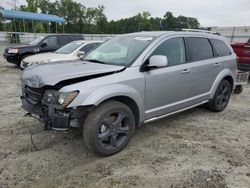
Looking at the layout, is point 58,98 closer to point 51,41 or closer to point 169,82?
→ point 169,82

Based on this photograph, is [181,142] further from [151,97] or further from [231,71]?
[231,71]

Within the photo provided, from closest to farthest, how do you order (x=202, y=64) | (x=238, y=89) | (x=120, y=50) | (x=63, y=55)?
(x=120, y=50) → (x=202, y=64) → (x=238, y=89) → (x=63, y=55)

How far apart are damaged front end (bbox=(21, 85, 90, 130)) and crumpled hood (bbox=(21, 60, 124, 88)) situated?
0.13 m

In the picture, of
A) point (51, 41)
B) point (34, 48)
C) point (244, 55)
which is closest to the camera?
point (244, 55)

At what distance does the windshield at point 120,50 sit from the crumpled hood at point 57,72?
0.94 feet

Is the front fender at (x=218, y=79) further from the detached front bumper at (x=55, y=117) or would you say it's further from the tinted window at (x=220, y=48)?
the detached front bumper at (x=55, y=117)

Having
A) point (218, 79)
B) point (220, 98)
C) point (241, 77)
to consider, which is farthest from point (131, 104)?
point (241, 77)

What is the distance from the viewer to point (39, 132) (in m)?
4.29

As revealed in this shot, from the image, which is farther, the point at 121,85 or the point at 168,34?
the point at 168,34

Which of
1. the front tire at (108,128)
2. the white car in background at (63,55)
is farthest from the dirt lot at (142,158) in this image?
the white car in background at (63,55)

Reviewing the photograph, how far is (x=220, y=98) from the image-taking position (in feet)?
17.9

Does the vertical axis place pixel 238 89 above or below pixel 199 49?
below

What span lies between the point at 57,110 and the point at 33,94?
0.55m

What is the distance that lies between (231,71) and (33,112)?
430 cm
